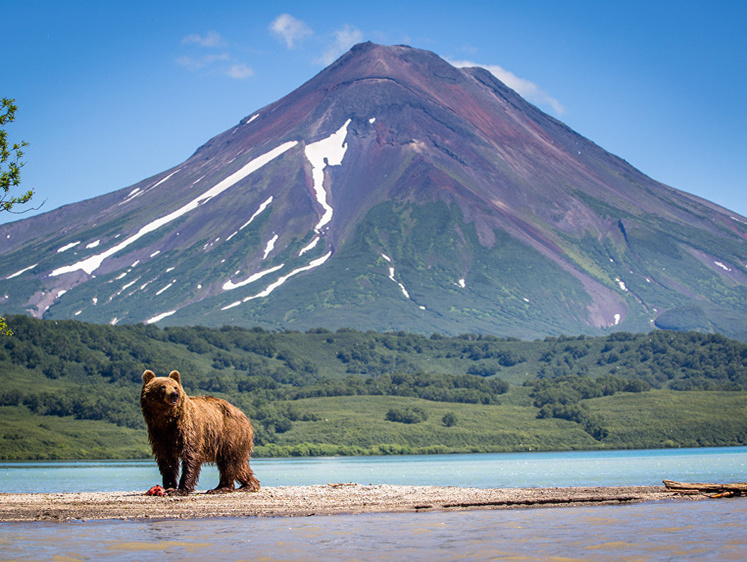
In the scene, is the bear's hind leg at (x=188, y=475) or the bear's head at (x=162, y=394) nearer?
the bear's head at (x=162, y=394)

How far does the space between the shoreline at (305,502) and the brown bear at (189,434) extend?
715mm

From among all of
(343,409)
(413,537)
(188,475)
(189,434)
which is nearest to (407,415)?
(343,409)

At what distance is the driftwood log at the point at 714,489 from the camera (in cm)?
3070

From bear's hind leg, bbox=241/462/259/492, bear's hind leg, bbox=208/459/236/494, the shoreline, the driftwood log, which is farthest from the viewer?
the driftwood log

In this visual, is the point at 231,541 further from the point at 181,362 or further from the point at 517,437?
the point at 181,362

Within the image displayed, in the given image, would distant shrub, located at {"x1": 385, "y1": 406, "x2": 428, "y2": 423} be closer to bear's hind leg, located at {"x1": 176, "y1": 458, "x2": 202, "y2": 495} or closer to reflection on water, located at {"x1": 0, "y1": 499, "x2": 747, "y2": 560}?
bear's hind leg, located at {"x1": 176, "y1": 458, "x2": 202, "y2": 495}

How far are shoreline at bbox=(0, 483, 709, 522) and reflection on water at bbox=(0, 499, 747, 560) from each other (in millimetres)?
1115

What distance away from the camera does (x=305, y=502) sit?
29.2m

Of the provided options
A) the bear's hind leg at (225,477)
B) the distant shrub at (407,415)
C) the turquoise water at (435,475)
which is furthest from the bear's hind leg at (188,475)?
the distant shrub at (407,415)

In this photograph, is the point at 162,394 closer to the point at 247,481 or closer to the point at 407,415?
the point at 247,481

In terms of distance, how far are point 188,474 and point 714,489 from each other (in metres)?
17.0

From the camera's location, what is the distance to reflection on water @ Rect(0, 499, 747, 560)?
19.8m

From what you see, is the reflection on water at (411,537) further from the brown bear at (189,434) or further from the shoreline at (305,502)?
the brown bear at (189,434)

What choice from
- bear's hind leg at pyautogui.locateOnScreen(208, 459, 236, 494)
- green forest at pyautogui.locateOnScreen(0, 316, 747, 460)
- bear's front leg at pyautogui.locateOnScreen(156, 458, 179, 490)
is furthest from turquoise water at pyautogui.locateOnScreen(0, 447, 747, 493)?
green forest at pyautogui.locateOnScreen(0, 316, 747, 460)
